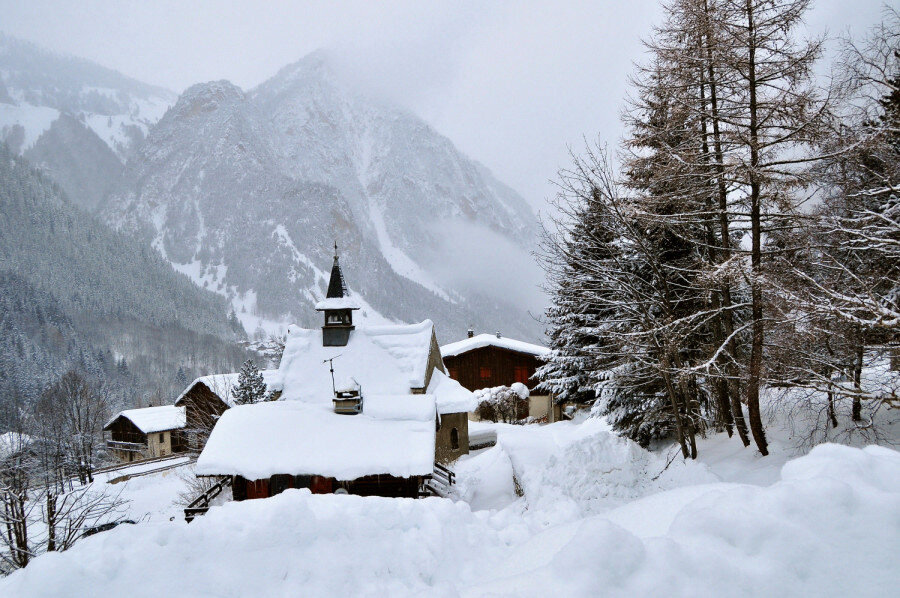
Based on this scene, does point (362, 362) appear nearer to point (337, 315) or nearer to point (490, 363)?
point (337, 315)

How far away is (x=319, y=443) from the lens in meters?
17.1

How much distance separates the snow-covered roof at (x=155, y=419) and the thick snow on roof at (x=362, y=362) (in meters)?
30.4

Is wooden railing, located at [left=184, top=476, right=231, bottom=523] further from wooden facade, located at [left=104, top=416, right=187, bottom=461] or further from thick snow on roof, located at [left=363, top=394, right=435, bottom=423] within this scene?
wooden facade, located at [left=104, top=416, right=187, bottom=461]

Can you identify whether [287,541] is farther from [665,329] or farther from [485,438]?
[485,438]

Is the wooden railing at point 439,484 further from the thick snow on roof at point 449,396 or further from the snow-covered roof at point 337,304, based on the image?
the snow-covered roof at point 337,304

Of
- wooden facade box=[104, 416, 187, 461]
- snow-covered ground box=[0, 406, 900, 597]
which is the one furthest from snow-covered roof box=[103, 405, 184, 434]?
snow-covered ground box=[0, 406, 900, 597]

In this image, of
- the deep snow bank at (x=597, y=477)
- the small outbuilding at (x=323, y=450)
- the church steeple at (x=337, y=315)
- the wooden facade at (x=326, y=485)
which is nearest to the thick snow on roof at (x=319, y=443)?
the small outbuilding at (x=323, y=450)

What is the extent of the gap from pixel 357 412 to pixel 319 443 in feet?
8.18

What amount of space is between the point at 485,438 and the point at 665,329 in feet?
67.1

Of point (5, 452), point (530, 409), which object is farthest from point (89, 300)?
point (530, 409)

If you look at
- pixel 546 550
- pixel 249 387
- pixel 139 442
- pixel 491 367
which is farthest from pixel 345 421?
pixel 139 442

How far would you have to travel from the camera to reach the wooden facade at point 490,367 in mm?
40781

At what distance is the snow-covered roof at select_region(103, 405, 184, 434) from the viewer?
46656 mm

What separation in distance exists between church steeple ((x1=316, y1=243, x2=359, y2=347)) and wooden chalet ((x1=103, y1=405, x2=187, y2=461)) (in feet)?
98.3
